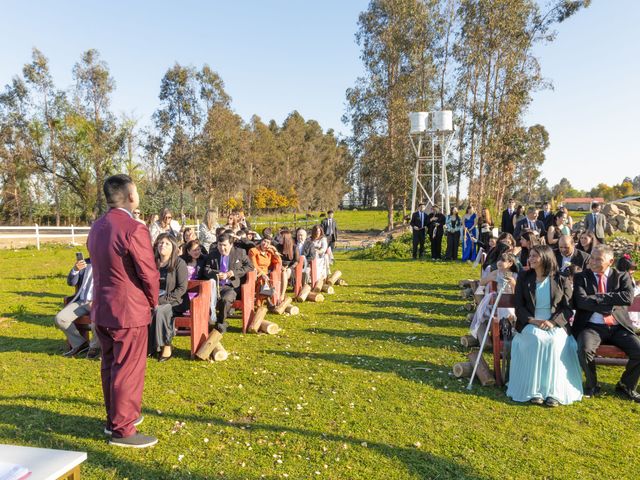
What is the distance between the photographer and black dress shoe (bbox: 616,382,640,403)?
5.07m

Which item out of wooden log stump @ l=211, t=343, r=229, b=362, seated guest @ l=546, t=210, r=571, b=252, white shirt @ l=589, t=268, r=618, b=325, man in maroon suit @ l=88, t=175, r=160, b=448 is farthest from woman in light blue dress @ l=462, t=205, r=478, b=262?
man in maroon suit @ l=88, t=175, r=160, b=448

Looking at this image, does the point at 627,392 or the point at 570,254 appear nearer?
the point at 627,392

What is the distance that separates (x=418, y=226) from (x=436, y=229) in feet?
2.18

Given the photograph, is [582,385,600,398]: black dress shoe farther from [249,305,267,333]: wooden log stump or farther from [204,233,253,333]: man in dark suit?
[204,233,253,333]: man in dark suit

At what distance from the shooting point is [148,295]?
396 centimetres

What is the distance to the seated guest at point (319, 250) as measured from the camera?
36.2 ft

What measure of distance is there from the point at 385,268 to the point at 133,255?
1255 cm

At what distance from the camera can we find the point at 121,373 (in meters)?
3.86

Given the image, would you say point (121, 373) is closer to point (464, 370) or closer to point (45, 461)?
point (45, 461)

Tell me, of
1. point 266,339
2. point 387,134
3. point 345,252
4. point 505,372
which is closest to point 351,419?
point 505,372

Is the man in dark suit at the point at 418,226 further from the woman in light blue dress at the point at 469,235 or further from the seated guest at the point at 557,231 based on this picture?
the seated guest at the point at 557,231

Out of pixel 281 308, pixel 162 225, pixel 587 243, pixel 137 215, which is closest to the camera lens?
pixel 587 243


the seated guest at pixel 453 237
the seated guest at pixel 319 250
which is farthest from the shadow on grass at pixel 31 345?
the seated guest at pixel 453 237

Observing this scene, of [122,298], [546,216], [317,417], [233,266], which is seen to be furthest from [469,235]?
[122,298]
